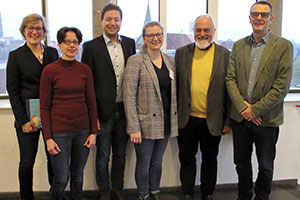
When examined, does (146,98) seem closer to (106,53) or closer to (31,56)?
(106,53)

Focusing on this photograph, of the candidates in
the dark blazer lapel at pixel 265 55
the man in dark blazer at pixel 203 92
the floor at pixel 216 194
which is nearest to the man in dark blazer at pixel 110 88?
the floor at pixel 216 194

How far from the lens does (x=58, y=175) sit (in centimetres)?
194

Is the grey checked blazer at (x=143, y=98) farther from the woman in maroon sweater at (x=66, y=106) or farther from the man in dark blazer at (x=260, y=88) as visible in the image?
the man in dark blazer at (x=260, y=88)

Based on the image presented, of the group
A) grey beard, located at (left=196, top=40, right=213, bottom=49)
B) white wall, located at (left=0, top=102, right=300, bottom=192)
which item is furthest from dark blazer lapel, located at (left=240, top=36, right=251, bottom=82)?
white wall, located at (left=0, top=102, right=300, bottom=192)

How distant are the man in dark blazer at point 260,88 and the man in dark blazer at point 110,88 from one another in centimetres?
91

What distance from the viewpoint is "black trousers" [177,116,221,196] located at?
2.25 meters

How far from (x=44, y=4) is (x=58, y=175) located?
1889 millimetres

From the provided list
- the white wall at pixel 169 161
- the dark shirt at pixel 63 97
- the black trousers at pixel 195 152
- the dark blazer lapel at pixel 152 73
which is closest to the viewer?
the dark shirt at pixel 63 97

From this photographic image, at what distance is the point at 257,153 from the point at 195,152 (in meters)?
0.52

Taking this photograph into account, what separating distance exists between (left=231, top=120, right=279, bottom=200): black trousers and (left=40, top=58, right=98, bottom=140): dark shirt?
127 centimetres

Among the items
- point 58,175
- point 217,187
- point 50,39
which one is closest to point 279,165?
point 217,187

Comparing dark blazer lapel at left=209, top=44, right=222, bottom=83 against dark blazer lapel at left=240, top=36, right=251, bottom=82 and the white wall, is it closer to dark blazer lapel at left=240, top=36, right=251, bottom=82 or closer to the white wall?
dark blazer lapel at left=240, top=36, right=251, bottom=82

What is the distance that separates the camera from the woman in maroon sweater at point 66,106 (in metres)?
1.82

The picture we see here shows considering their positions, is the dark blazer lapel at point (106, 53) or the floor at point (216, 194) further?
the floor at point (216, 194)
